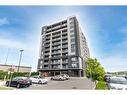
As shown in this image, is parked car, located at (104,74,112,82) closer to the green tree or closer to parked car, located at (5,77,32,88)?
the green tree

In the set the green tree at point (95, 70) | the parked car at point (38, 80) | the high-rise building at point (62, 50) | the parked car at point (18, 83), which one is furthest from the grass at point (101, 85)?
the high-rise building at point (62, 50)

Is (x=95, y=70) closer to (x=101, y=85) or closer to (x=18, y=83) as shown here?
(x=101, y=85)

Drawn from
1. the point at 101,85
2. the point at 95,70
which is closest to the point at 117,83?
the point at 101,85

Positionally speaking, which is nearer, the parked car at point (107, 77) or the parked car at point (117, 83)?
the parked car at point (117, 83)

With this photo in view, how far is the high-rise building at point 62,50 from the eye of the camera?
13297 millimetres

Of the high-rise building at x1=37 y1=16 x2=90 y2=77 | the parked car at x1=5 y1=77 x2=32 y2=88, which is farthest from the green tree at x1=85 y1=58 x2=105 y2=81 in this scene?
the high-rise building at x1=37 y1=16 x2=90 y2=77

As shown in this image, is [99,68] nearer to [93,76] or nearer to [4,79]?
[93,76]

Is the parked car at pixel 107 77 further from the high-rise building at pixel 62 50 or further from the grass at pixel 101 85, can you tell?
the high-rise building at pixel 62 50

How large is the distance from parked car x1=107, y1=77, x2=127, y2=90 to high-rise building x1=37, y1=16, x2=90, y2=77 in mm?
6024

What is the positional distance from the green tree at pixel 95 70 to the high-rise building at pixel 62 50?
17.0 feet

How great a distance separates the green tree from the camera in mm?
7496

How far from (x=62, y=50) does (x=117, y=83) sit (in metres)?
7.65

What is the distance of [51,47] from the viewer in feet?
44.5
